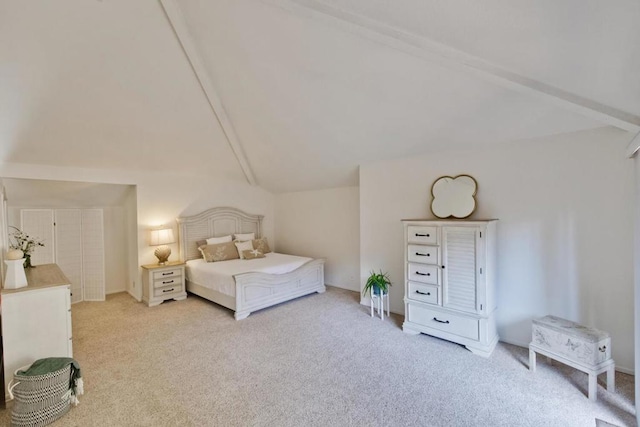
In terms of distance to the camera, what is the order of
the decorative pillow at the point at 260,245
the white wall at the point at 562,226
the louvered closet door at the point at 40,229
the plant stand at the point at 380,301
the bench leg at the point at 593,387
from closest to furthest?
the bench leg at the point at 593,387
the white wall at the point at 562,226
the plant stand at the point at 380,301
the louvered closet door at the point at 40,229
the decorative pillow at the point at 260,245

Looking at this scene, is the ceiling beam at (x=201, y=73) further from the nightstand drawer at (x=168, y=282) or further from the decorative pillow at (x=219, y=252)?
the nightstand drawer at (x=168, y=282)

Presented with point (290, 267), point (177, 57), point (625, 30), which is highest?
point (177, 57)

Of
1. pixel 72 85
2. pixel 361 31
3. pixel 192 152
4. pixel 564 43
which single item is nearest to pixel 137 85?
pixel 72 85

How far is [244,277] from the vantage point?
3.74m

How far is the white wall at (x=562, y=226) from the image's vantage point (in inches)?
94.3

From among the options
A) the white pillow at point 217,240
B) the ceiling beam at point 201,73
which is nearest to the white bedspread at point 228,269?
the white pillow at point 217,240

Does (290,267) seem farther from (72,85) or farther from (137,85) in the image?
(72,85)

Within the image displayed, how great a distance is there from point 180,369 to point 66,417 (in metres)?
0.77

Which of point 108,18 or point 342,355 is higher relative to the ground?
point 108,18

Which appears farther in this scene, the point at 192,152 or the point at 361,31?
the point at 192,152

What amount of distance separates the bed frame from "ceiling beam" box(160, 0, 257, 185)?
4.29 ft

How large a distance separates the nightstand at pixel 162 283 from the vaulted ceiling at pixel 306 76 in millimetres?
1650

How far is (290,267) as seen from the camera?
4.40 m

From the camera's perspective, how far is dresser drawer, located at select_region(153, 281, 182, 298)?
14.1ft
